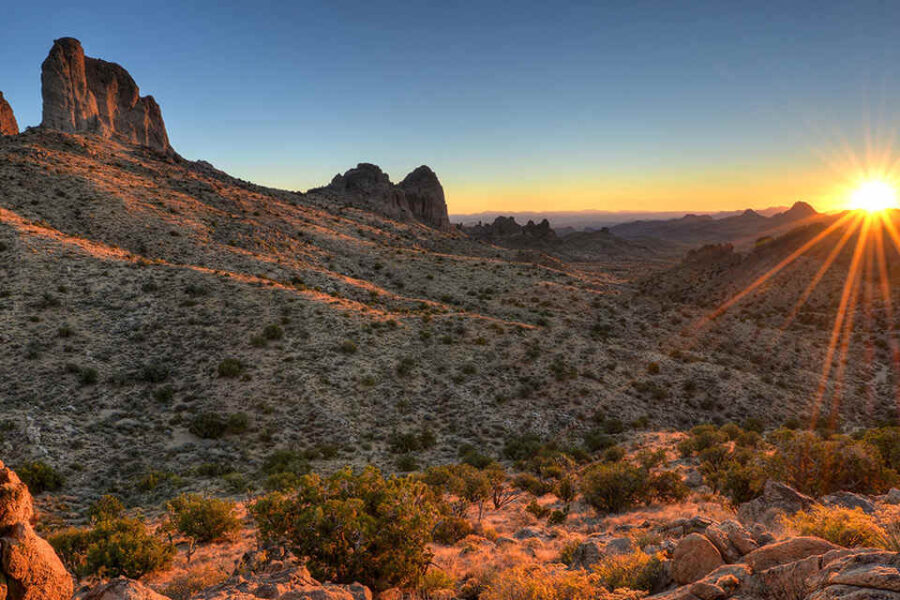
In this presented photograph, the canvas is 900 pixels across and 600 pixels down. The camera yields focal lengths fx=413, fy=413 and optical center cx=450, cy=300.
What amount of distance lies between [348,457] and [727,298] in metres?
65.8

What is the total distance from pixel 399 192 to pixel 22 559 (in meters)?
144

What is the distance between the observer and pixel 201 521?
476 inches

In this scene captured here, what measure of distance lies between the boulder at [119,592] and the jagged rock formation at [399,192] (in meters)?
111

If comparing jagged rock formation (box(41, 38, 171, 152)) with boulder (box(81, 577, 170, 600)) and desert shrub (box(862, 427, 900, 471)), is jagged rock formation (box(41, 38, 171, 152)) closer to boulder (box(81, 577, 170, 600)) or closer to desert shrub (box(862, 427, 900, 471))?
boulder (box(81, 577, 170, 600))

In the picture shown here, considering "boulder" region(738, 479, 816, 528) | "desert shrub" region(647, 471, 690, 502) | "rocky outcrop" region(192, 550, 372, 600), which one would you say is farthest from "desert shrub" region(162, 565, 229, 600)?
"desert shrub" region(647, 471, 690, 502)

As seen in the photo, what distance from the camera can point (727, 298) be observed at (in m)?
64.5

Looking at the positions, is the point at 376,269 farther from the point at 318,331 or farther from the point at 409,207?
the point at 409,207

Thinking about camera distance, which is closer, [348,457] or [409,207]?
[348,457]

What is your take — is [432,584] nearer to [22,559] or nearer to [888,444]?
[22,559]

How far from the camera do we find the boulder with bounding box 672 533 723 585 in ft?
24.2

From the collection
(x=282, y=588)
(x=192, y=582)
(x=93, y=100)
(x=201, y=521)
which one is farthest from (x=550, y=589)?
(x=93, y=100)

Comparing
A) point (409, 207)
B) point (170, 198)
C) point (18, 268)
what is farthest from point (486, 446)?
point (409, 207)

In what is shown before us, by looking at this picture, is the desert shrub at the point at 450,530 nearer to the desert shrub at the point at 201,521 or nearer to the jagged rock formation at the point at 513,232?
the desert shrub at the point at 201,521

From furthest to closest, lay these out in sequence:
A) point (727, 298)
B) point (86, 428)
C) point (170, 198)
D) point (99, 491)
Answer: point (727, 298) → point (170, 198) → point (86, 428) → point (99, 491)
